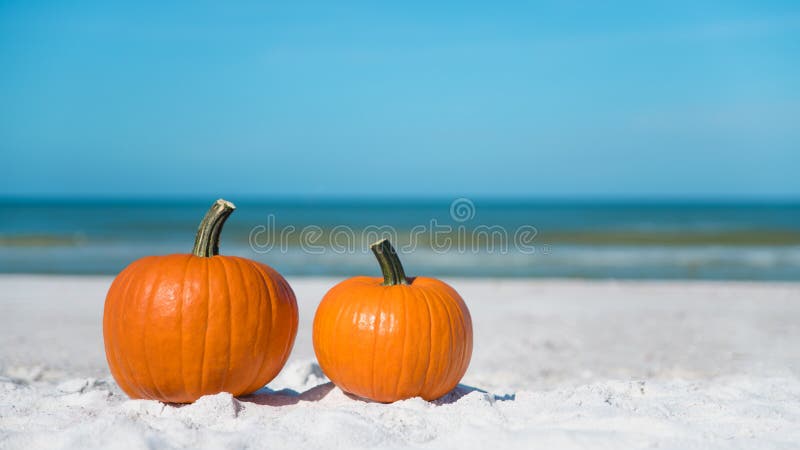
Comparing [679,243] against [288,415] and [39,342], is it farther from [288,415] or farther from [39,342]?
[288,415]

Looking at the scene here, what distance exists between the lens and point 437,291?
3600mm

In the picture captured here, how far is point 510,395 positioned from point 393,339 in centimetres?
104

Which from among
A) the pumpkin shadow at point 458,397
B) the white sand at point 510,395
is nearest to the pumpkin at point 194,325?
the white sand at point 510,395

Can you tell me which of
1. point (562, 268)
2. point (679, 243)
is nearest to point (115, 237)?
point (562, 268)

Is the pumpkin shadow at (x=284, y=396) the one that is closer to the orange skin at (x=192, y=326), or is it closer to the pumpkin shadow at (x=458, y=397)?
the orange skin at (x=192, y=326)

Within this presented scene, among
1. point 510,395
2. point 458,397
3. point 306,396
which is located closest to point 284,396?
point 306,396

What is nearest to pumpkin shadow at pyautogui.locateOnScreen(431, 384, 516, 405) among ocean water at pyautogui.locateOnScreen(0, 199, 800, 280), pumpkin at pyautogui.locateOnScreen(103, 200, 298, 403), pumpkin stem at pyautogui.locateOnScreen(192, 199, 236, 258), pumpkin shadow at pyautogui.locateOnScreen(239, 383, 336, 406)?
pumpkin shadow at pyautogui.locateOnScreen(239, 383, 336, 406)

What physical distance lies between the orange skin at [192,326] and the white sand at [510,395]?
13 centimetres

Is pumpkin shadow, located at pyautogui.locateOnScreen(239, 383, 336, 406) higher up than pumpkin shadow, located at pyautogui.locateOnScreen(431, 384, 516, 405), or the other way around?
pumpkin shadow, located at pyautogui.locateOnScreen(431, 384, 516, 405)

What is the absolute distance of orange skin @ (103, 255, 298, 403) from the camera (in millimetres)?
3305

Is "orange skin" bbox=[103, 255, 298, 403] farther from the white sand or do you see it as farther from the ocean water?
the ocean water

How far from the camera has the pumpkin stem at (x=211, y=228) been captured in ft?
11.5

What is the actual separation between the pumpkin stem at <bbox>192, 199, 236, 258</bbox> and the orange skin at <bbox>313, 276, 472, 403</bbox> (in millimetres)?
668

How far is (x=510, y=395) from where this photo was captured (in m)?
4.10
